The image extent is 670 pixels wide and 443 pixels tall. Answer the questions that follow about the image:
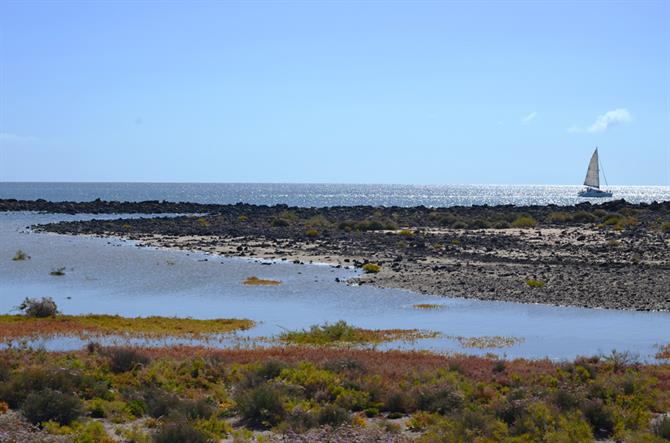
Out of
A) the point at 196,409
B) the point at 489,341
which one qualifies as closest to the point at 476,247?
the point at 489,341

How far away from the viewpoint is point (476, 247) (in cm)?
4931

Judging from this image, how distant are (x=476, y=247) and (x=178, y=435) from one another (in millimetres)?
39883

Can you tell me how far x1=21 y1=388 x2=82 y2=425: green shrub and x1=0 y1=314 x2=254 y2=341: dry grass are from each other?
950cm

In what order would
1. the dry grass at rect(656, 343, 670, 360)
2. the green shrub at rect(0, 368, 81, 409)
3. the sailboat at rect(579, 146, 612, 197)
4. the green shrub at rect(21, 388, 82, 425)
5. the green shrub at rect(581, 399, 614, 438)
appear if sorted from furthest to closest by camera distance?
the sailboat at rect(579, 146, 612, 197)
the dry grass at rect(656, 343, 670, 360)
the green shrub at rect(0, 368, 81, 409)
the green shrub at rect(581, 399, 614, 438)
the green shrub at rect(21, 388, 82, 425)

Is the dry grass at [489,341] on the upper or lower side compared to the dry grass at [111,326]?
upper

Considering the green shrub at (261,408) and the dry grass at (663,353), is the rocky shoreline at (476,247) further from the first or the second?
the green shrub at (261,408)

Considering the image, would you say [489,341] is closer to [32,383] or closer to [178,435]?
[32,383]

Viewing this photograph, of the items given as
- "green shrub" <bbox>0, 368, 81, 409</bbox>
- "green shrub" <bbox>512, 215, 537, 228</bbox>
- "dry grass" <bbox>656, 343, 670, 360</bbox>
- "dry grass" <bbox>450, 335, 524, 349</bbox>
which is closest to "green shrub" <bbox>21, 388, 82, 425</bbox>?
"green shrub" <bbox>0, 368, 81, 409</bbox>

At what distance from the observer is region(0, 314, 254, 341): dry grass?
22.9m

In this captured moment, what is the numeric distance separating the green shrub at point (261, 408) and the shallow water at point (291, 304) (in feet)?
28.6

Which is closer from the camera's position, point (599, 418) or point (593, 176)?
point (599, 418)

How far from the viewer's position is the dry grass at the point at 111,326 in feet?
75.2

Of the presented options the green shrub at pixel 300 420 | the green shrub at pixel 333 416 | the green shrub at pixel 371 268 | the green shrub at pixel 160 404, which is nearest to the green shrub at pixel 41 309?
the green shrub at pixel 160 404

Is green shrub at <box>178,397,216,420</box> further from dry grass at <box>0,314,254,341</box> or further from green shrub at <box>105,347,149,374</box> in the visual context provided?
dry grass at <box>0,314,254,341</box>
